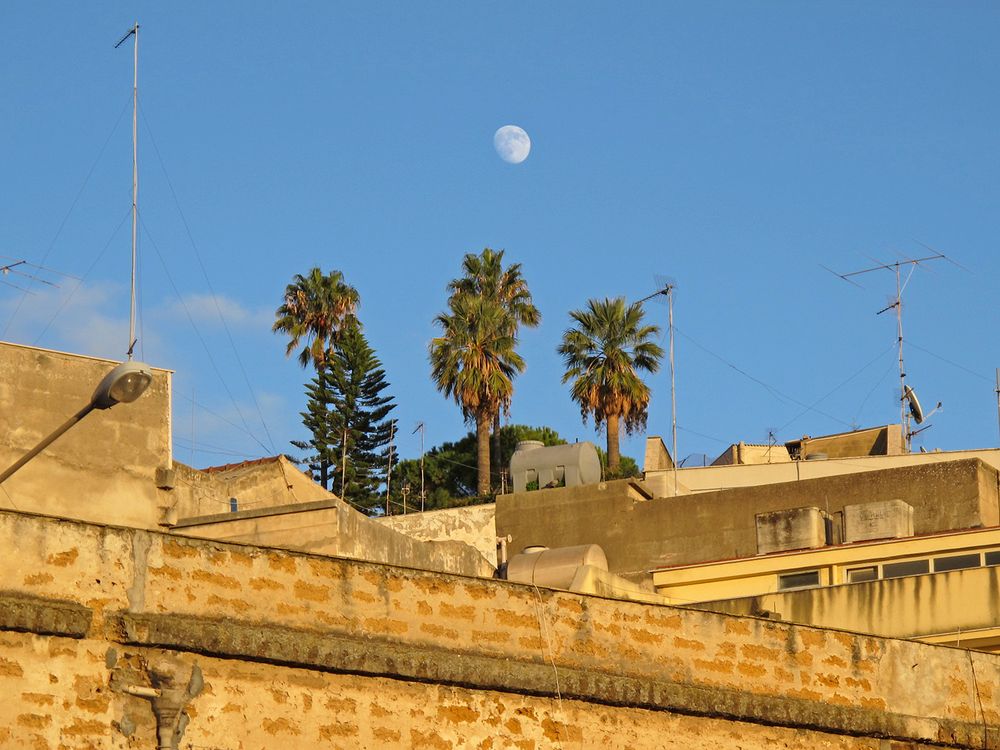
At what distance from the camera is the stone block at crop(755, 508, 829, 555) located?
3334 cm

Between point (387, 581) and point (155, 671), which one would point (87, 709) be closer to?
point (155, 671)

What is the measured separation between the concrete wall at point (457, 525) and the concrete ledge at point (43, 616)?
23.6 metres

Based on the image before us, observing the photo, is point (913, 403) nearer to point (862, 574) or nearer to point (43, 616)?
point (862, 574)

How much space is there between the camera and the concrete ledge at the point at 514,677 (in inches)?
669

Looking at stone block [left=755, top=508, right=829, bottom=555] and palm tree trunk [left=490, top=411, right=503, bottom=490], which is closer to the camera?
stone block [left=755, top=508, right=829, bottom=555]

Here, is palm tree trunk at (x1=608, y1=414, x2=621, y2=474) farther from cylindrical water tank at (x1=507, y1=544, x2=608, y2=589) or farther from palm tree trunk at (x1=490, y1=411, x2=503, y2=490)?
cylindrical water tank at (x1=507, y1=544, x2=608, y2=589)

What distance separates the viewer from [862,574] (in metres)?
30.7

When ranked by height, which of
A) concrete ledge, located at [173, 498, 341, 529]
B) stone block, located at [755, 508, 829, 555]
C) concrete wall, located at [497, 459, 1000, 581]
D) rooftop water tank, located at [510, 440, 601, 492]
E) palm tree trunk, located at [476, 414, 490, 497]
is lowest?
concrete ledge, located at [173, 498, 341, 529]

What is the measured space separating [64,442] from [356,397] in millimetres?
40759

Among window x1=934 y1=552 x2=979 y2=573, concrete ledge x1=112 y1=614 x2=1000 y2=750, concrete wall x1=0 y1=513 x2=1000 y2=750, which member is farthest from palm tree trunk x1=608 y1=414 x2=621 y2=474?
concrete ledge x1=112 y1=614 x2=1000 y2=750

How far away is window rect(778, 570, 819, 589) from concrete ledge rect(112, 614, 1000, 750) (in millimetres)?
9392

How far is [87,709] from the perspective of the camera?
16250mm

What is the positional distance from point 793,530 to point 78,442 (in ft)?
45.1

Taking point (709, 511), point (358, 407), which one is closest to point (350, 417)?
point (358, 407)
